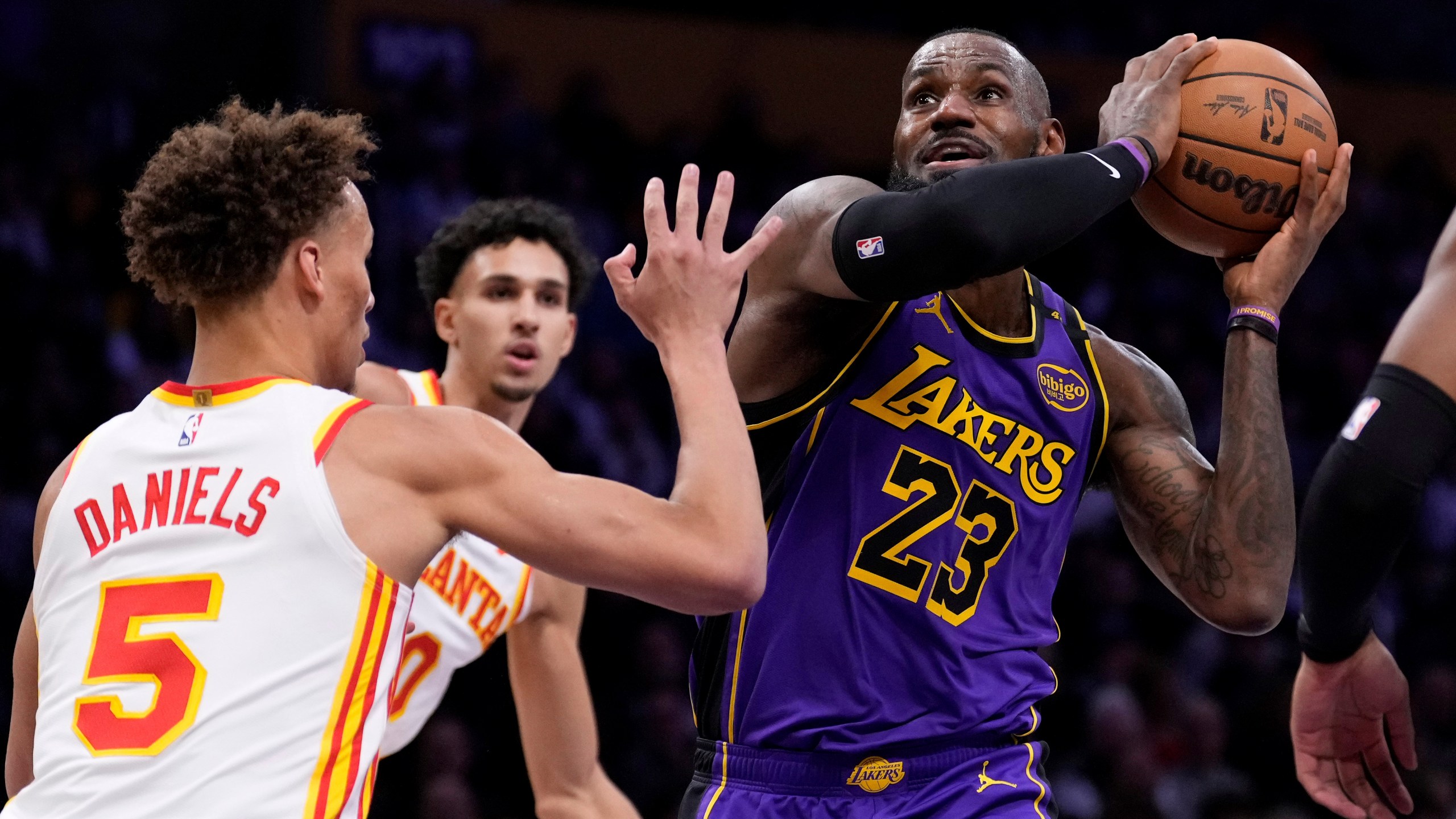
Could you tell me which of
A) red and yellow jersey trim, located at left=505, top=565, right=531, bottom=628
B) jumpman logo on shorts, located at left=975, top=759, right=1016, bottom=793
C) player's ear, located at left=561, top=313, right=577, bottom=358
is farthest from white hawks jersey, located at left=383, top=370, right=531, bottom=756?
jumpman logo on shorts, located at left=975, top=759, right=1016, bottom=793

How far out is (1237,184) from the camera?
133 inches

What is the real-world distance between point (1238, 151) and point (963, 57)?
0.67 m

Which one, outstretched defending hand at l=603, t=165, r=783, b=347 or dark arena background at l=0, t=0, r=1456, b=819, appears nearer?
outstretched defending hand at l=603, t=165, r=783, b=347

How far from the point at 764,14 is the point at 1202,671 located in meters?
6.92

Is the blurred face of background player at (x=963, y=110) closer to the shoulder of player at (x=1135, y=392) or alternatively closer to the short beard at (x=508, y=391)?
the shoulder of player at (x=1135, y=392)

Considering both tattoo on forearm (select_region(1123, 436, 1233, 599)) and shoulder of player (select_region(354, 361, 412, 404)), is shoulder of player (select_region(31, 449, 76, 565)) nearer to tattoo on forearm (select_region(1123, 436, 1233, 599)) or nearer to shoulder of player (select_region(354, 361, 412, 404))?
shoulder of player (select_region(354, 361, 412, 404))

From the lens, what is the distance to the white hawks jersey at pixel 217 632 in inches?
93.9

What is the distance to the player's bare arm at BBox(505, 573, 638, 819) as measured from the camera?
4.68m

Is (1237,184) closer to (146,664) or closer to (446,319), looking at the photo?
(146,664)

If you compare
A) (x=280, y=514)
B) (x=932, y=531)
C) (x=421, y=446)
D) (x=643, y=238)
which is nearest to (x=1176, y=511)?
(x=932, y=531)

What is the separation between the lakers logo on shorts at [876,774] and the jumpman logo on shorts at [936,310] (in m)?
0.98

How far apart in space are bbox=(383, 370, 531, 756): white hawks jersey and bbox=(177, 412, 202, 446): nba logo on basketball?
206 cm

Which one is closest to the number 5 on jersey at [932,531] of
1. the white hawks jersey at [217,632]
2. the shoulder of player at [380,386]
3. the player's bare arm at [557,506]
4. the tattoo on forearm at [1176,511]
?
the tattoo on forearm at [1176,511]

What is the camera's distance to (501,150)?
10383 mm
